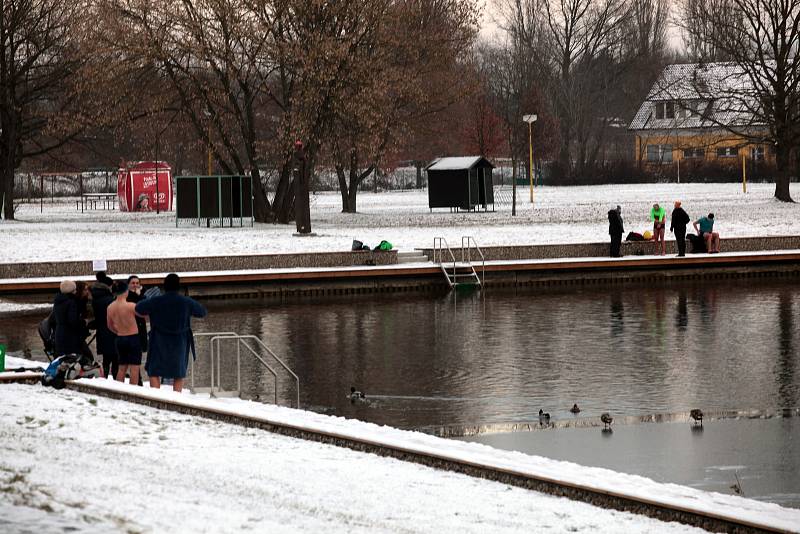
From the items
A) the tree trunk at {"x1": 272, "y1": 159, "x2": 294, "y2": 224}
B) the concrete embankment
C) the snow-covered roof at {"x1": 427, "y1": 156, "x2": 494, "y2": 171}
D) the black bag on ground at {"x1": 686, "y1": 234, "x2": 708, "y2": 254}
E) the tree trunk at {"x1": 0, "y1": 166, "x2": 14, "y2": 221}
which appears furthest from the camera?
the snow-covered roof at {"x1": 427, "y1": 156, "x2": 494, "y2": 171}

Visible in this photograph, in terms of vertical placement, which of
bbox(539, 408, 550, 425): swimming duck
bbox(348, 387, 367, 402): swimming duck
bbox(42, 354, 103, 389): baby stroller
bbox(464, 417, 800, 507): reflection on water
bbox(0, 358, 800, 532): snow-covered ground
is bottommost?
bbox(464, 417, 800, 507): reflection on water

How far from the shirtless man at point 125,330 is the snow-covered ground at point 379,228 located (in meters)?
21.8

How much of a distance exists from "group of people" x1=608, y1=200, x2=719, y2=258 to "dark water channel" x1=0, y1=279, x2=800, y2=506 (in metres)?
3.89

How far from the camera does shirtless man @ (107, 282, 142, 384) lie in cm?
1672

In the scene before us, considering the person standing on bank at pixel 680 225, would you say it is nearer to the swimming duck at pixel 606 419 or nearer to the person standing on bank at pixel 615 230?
the person standing on bank at pixel 615 230

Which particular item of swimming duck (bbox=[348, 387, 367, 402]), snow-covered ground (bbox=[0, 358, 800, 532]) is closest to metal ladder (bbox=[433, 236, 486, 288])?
swimming duck (bbox=[348, 387, 367, 402])

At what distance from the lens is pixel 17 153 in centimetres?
5538

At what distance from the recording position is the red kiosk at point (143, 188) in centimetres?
6869

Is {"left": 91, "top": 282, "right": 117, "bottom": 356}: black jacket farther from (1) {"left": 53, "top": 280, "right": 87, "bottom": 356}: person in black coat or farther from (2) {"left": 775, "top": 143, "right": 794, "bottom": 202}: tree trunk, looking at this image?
(2) {"left": 775, "top": 143, "right": 794, "bottom": 202}: tree trunk

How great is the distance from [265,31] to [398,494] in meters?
37.5

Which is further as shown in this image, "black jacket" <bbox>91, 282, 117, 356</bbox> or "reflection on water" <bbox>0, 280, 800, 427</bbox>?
"reflection on water" <bbox>0, 280, 800, 427</bbox>

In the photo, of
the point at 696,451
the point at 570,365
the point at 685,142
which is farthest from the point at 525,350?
the point at 685,142

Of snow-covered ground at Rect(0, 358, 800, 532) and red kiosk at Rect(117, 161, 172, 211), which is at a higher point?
red kiosk at Rect(117, 161, 172, 211)

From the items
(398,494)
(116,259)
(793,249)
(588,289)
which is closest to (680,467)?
(398,494)
